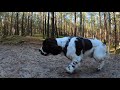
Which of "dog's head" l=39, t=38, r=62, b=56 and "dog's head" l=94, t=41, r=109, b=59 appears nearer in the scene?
"dog's head" l=39, t=38, r=62, b=56

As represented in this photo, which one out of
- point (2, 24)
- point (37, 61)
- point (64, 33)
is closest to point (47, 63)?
point (37, 61)

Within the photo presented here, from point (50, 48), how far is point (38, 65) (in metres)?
0.40

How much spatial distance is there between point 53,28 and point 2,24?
77cm

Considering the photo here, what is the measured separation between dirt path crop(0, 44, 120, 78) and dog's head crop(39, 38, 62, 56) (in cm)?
12

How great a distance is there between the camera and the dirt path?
17.6ft

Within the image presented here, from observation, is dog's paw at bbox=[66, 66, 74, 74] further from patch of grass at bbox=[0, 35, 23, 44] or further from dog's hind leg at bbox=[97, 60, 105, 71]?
patch of grass at bbox=[0, 35, 23, 44]

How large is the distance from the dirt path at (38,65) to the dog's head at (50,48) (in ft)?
0.40

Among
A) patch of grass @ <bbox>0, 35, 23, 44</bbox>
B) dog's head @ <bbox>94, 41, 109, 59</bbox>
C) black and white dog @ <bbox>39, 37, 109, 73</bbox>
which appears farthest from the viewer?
patch of grass @ <bbox>0, 35, 23, 44</bbox>

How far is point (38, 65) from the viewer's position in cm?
555

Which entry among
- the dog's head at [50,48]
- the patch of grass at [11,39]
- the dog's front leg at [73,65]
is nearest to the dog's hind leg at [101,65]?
the dog's front leg at [73,65]

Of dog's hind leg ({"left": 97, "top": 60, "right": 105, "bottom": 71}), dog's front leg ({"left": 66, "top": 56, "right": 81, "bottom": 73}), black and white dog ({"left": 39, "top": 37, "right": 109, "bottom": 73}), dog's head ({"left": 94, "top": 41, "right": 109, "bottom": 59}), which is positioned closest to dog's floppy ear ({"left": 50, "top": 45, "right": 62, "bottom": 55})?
black and white dog ({"left": 39, "top": 37, "right": 109, "bottom": 73})

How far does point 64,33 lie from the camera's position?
5520mm
